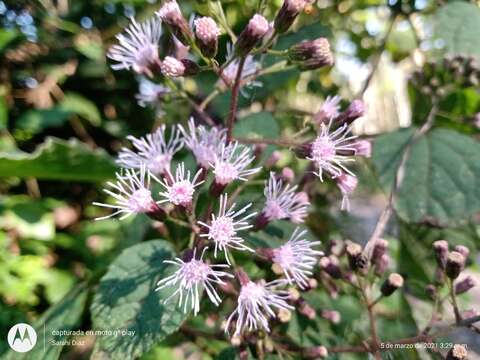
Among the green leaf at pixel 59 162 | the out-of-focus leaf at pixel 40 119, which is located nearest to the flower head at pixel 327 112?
the green leaf at pixel 59 162

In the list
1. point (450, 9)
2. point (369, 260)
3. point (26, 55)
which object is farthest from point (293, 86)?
point (369, 260)

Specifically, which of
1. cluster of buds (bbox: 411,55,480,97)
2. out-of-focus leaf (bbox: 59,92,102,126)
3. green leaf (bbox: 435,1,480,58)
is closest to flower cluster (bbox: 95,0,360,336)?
green leaf (bbox: 435,1,480,58)

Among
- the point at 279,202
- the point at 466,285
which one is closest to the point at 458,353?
the point at 466,285

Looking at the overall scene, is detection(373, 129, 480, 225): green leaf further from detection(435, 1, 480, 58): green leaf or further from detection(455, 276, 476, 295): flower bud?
detection(435, 1, 480, 58): green leaf

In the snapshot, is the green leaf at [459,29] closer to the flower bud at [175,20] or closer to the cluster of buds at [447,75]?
the cluster of buds at [447,75]

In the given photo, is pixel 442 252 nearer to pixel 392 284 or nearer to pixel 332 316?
pixel 392 284

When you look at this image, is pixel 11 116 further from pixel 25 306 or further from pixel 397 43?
pixel 397 43
